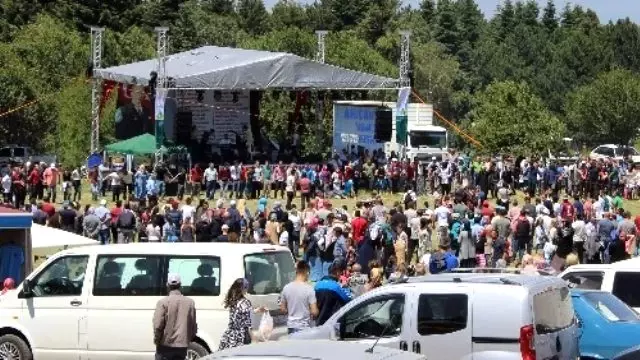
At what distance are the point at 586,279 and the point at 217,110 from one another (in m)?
39.3

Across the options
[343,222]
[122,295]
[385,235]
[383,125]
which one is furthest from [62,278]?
[383,125]

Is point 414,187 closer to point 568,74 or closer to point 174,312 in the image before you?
point 174,312

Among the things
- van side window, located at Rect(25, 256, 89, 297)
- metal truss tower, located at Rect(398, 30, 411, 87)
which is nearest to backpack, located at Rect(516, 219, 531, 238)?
van side window, located at Rect(25, 256, 89, 297)

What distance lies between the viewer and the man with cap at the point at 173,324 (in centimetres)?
1445

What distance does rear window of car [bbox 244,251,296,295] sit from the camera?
1658 centimetres

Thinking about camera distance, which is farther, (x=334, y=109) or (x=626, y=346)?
(x=334, y=109)

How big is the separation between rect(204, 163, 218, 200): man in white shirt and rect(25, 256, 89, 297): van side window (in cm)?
2722

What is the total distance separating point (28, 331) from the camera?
56.6 feet

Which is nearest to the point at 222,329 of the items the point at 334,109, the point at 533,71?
the point at 334,109

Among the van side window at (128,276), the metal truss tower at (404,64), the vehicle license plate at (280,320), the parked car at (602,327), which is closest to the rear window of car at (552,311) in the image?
the parked car at (602,327)

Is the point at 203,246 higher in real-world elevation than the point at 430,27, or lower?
lower

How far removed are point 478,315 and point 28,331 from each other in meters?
6.14

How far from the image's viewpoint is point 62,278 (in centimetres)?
1720

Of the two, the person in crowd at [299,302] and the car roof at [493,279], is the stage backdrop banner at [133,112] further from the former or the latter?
the car roof at [493,279]
